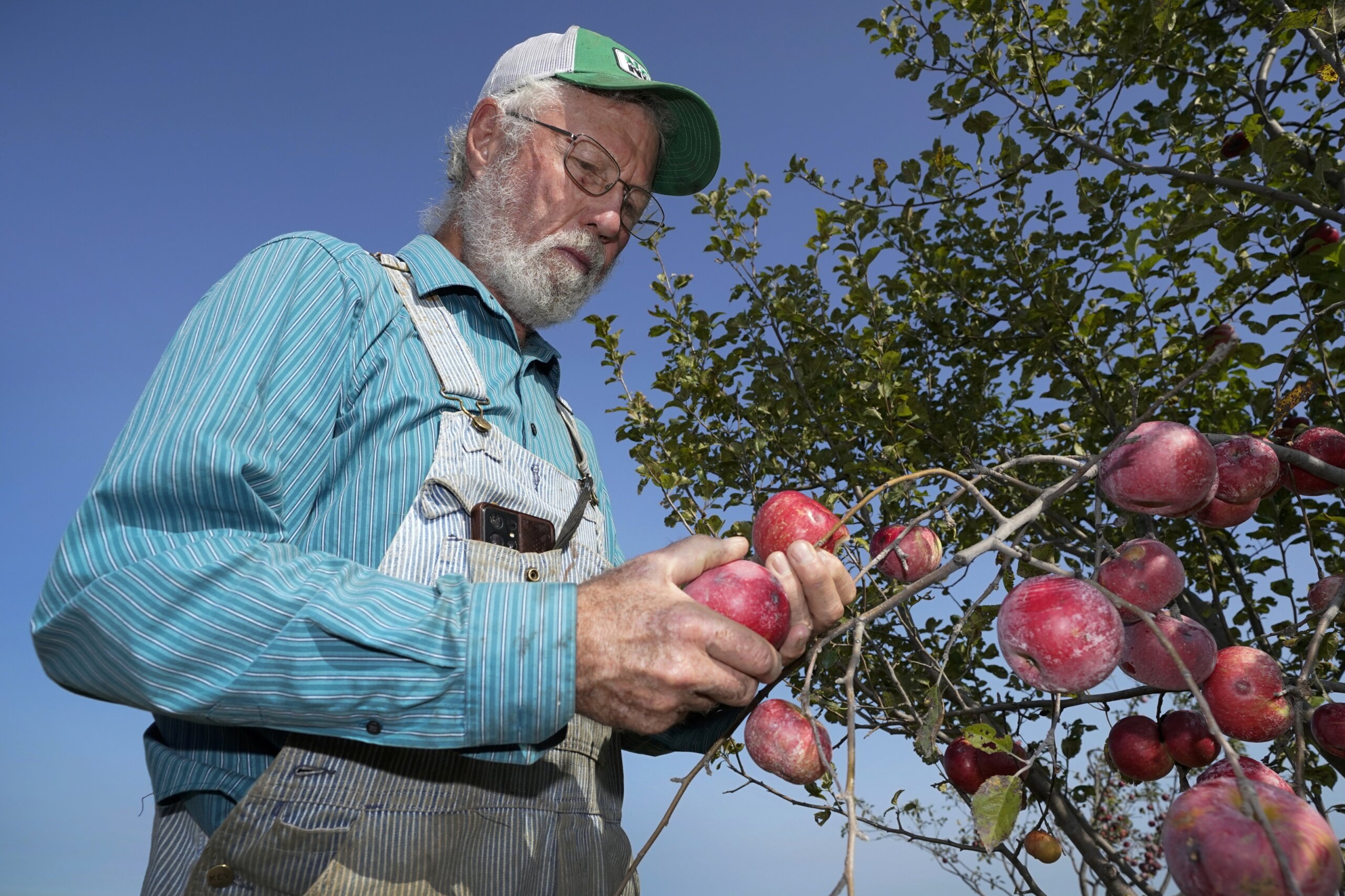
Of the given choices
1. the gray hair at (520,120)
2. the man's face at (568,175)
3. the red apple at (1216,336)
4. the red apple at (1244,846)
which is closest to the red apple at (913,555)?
the red apple at (1244,846)

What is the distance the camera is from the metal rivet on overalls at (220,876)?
1143 millimetres

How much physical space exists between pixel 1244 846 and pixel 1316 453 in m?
1.42

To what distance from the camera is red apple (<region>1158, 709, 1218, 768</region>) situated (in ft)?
6.14

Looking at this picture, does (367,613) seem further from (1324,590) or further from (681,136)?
(681,136)

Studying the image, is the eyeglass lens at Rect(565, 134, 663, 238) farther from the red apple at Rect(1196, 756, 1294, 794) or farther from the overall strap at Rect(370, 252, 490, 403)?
the red apple at Rect(1196, 756, 1294, 794)

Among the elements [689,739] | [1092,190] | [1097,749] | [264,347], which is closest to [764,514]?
[689,739]

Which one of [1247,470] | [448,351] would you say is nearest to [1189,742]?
[1247,470]

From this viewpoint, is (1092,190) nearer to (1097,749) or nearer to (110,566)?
(1097,749)

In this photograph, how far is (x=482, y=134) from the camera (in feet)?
8.04

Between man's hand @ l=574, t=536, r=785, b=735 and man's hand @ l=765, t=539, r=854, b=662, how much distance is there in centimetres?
21

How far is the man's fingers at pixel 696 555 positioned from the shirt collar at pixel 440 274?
2.89 ft

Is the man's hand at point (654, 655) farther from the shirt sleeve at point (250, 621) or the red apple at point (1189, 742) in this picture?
the red apple at point (1189, 742)

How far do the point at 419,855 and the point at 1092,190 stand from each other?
322 centimetres

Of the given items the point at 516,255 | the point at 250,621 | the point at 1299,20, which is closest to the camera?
the point at 250,621
